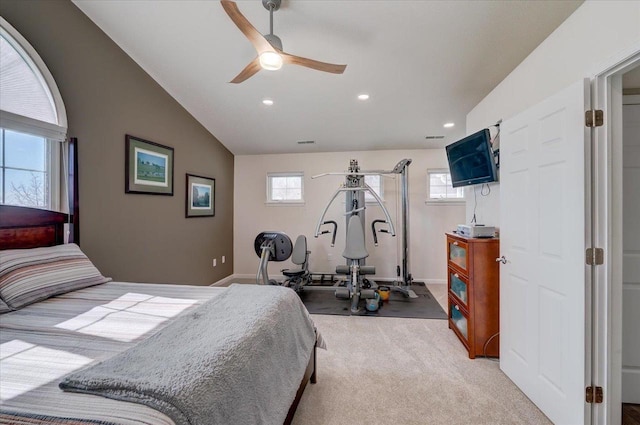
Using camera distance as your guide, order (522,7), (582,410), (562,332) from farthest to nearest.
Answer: (522,7)
(562,332)
(582,410)

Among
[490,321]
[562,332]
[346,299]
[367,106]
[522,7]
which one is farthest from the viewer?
[346,299]

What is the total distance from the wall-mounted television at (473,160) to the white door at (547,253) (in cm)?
31

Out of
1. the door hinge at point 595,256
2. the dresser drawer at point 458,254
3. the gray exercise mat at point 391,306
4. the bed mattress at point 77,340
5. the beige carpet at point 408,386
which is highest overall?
the door hinge at point 595,256

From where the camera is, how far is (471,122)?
3.38m

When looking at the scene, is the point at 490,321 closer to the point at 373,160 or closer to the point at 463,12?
the point at 463,12

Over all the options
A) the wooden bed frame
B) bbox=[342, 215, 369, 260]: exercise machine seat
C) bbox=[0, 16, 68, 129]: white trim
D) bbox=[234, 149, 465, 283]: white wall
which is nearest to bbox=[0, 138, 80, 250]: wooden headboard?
the wooden bed frame

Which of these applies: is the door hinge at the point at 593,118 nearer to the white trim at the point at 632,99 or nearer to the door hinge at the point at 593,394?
the white trim at the point at 632,99

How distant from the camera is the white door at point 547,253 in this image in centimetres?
151

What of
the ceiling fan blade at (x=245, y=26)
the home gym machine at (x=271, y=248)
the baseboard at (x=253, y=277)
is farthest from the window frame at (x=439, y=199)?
the ceiling fan blade at (x=245, y=26)

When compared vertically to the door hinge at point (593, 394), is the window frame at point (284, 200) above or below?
above

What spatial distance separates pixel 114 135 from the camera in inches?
109

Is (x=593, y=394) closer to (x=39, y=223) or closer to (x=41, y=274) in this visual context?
(x=41, y=274)

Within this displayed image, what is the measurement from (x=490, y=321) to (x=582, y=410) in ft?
3.10

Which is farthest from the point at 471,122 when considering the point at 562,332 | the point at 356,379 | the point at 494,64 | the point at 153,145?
the point at 153,145
